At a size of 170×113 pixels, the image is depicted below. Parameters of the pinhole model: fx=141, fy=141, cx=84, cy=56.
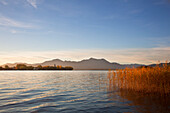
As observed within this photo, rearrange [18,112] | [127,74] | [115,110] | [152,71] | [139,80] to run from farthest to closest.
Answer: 1. [127,74]
2. [139,80]
3. [152,71]
4. [115,110]
5. [18,112]

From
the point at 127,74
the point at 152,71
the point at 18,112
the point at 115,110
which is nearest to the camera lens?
the point at 18,112

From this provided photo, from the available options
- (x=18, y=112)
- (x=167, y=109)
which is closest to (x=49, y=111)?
(x=18, y=112)

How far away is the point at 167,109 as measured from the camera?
11688 mm

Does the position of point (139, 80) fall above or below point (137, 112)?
above

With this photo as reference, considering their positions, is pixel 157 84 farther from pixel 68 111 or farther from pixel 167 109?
pixel 68 111

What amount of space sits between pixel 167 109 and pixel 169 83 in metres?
6.33

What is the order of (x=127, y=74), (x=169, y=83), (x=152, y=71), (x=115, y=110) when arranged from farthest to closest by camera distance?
(x=127, y=74), (x=152, y=71), (x=169, y=83), (x=115, y=110)

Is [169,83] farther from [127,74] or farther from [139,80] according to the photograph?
[127,74]

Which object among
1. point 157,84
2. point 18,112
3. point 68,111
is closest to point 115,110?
point 68,111

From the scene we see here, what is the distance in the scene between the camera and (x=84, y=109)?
1166 cm

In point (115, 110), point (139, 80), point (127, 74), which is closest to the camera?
point (115, 110)

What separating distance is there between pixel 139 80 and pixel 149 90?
1769 millimetres

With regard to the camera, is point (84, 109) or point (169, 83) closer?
point (84, 109)

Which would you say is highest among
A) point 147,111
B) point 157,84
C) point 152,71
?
point 152,71
